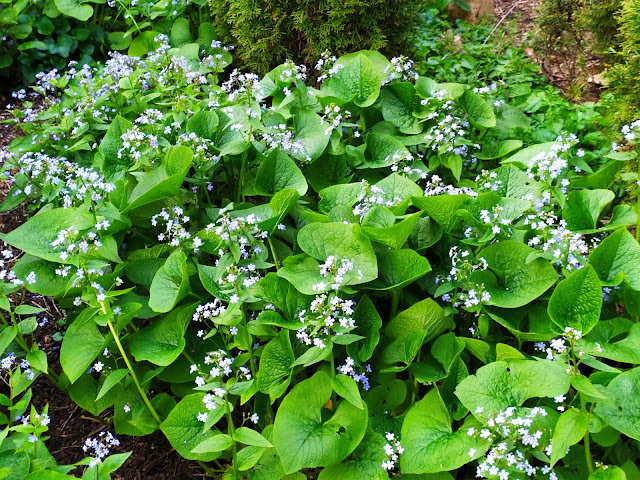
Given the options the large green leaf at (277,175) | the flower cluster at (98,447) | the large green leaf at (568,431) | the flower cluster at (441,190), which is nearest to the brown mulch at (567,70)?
the flower cluster at (441,190)

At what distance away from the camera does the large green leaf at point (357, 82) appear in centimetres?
363

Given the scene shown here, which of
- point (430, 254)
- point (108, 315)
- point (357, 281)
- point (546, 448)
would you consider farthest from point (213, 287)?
point (546, 448)

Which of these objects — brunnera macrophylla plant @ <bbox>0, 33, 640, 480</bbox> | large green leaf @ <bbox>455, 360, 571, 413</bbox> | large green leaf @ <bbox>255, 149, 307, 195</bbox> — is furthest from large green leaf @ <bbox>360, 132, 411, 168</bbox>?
large green leaf @ <bbox>455, 360, 571, 413</bbox>

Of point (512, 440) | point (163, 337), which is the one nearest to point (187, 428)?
point (163, 337)

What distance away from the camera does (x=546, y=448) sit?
7.00ft

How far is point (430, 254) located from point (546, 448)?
1186 mm

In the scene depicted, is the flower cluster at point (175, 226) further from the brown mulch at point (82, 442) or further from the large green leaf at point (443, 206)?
the large green leaf at point (443, 206)

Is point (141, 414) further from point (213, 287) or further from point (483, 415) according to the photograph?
point (483, 415)

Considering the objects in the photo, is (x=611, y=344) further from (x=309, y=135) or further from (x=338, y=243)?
(x=309, y=135)

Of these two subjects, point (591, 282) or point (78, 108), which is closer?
point (591, 282)

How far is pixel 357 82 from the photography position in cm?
368

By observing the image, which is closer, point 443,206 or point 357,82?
point 443,206

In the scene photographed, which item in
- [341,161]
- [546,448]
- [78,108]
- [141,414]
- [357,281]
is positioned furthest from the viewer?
[78,108]

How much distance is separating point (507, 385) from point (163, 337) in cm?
153
